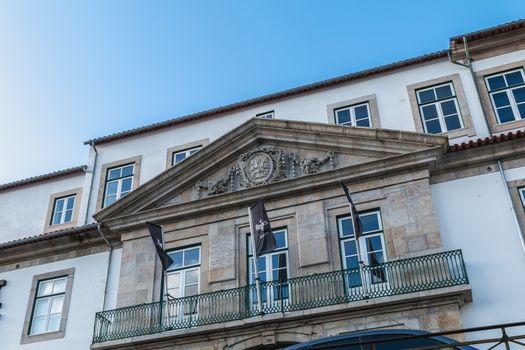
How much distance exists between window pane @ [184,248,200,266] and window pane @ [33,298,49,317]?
3921 mm

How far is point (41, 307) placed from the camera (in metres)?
16.4

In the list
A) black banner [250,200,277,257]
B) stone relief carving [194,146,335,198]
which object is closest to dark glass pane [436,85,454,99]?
stone relief carving [194,146,335,198]

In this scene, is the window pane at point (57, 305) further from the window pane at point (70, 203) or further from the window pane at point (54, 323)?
the window pane at point (70, 203)

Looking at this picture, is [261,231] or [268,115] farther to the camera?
[268,115]

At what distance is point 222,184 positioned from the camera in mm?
15938

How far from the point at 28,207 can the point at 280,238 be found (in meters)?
8.40

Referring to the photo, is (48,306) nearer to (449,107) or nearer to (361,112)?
(361,112)

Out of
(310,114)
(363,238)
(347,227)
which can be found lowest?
(363,238)

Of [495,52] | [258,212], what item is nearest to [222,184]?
[258,212]

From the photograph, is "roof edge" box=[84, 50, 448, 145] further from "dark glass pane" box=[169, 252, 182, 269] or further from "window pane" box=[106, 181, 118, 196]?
"dark glass pane" box=[169, 252, 182, 269]

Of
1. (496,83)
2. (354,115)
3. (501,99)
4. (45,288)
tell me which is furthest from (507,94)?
(45,288)

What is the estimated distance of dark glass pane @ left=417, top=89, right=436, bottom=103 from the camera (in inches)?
633

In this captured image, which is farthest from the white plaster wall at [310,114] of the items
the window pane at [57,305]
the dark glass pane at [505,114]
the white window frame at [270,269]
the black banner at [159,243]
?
the white window frame at [270,269]

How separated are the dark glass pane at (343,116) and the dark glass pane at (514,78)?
3940 mm
